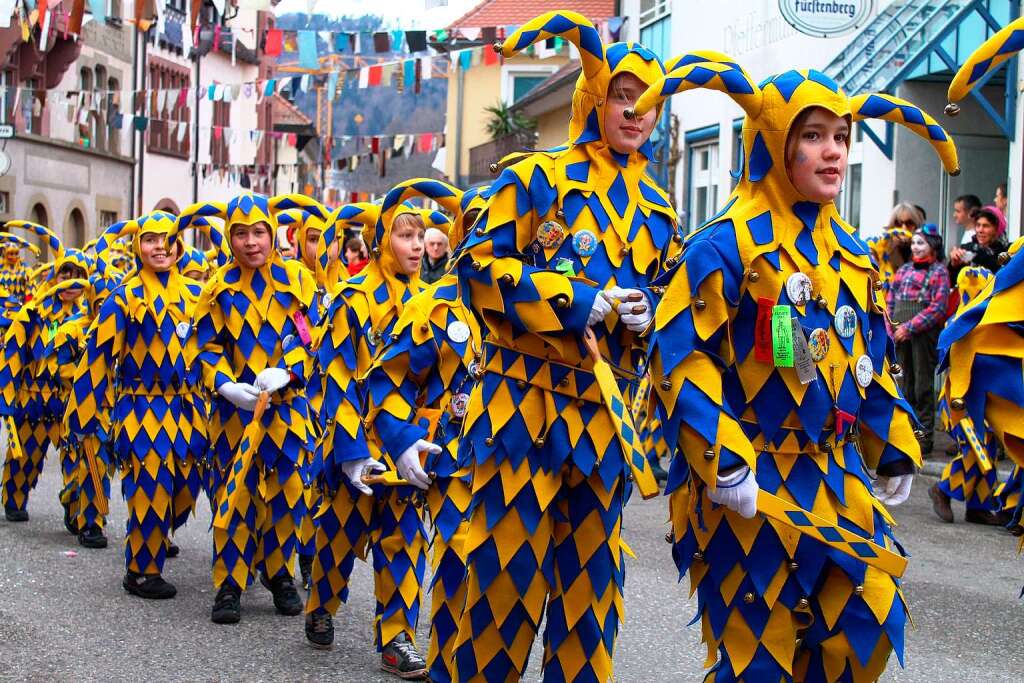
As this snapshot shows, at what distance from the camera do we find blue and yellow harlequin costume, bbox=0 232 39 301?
1512cm

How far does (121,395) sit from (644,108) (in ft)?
16.6

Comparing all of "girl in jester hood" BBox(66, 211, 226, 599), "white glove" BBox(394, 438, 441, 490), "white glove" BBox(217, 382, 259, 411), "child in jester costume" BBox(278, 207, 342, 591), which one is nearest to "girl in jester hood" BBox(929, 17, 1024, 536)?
"white glove" BBox(394, 438, 441, 490)

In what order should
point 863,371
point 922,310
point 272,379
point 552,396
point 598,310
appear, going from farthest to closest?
point 922,310
point 272,379
point 552,396
point 598,310
point 863,371

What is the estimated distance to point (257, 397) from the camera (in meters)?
7.37

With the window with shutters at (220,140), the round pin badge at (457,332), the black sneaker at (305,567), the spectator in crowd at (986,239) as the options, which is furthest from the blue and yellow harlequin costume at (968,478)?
the window with shutters at (220,140)

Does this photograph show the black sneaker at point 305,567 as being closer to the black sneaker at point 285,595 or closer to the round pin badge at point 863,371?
the black sneaker at point 285,595

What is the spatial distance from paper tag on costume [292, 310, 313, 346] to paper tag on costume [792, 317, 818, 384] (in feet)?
13.1

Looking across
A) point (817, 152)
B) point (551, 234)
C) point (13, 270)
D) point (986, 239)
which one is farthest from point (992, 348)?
point (13, 270)

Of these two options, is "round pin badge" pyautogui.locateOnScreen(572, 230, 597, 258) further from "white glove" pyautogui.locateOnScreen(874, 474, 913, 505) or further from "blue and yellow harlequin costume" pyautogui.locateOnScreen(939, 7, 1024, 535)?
"blue and yellow harlequin costume" pyautogui.locateOnScreen(939, 7, 1024, 535)

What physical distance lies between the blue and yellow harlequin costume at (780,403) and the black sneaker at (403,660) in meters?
2.33

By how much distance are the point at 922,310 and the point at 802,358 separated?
925cm

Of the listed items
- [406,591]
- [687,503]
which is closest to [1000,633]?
[406,591]

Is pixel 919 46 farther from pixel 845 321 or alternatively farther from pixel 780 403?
pixel 780 403

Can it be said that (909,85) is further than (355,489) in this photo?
Yes
